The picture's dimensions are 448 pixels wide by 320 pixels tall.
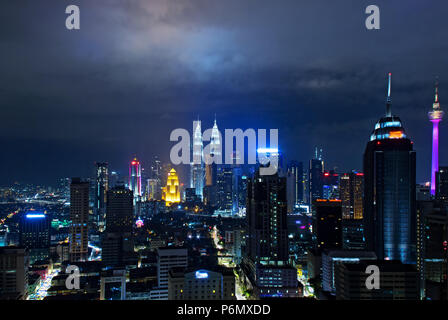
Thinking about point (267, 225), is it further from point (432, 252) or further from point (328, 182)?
point (328, 182)

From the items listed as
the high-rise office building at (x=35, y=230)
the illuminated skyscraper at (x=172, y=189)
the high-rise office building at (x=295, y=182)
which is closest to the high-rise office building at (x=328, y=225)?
the high-rise office building at (x=295, y=182)

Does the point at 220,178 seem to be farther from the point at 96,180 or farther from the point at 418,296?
the point at 418,296

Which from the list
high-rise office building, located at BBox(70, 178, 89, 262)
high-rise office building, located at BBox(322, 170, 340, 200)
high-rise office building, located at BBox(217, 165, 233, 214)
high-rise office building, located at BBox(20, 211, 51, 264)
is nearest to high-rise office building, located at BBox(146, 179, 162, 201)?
high-rise office building, located at BBox(217, 165, 233, 214)

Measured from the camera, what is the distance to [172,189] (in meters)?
29.3

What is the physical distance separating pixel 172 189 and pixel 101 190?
316 inches

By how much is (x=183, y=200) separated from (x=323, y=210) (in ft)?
52.9

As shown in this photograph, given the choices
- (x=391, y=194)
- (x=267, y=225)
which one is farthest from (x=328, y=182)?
(x=267, y=225)

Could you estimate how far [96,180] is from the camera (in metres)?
23.0

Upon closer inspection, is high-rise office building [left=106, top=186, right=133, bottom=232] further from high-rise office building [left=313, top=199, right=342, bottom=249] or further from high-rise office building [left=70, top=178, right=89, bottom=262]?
high-rise office building [left=313, top=199, right=342, bottom=249]

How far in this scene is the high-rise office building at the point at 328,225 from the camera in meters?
14.2

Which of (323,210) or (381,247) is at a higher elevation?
(323,210)
